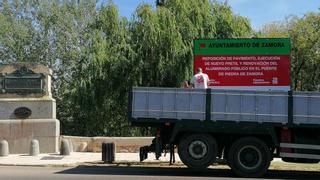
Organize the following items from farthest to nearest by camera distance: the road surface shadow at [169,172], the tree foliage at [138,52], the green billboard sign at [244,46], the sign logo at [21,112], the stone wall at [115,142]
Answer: the tree foliage at [138,52]
the stone wall at [115,142]
the sign logo at [21,112]
the green billboard sign at [244,46]
the road surface shadow at [169,172]

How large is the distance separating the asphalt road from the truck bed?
60.9 inches

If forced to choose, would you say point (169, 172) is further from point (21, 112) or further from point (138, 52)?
point (138, 52)

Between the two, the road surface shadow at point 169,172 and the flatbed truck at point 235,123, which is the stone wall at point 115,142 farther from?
the flatbed truck at point 235,123

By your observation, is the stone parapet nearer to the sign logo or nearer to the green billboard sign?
the sign logo

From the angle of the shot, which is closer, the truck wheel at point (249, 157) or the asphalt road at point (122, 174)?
the asphalt road at point (122, 174)

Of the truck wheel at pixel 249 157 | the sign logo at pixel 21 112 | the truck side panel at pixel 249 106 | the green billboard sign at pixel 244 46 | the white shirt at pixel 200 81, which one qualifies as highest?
the green billboard sign at pixel 244 46

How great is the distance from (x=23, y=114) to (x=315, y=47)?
2879 centimetres

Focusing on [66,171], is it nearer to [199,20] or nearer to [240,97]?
[240,97]

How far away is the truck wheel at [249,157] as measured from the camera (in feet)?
51.3

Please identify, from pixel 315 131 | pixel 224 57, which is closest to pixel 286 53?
pixel 224 57

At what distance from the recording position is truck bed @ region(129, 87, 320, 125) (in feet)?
51.5

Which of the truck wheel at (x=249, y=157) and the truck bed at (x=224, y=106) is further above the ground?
the truck bed at (x=224, y=106)

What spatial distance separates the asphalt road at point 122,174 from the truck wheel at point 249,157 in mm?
350

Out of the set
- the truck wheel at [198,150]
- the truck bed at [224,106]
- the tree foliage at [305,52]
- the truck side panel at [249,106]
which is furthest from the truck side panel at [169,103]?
→ the tree foliage at [305,52]
